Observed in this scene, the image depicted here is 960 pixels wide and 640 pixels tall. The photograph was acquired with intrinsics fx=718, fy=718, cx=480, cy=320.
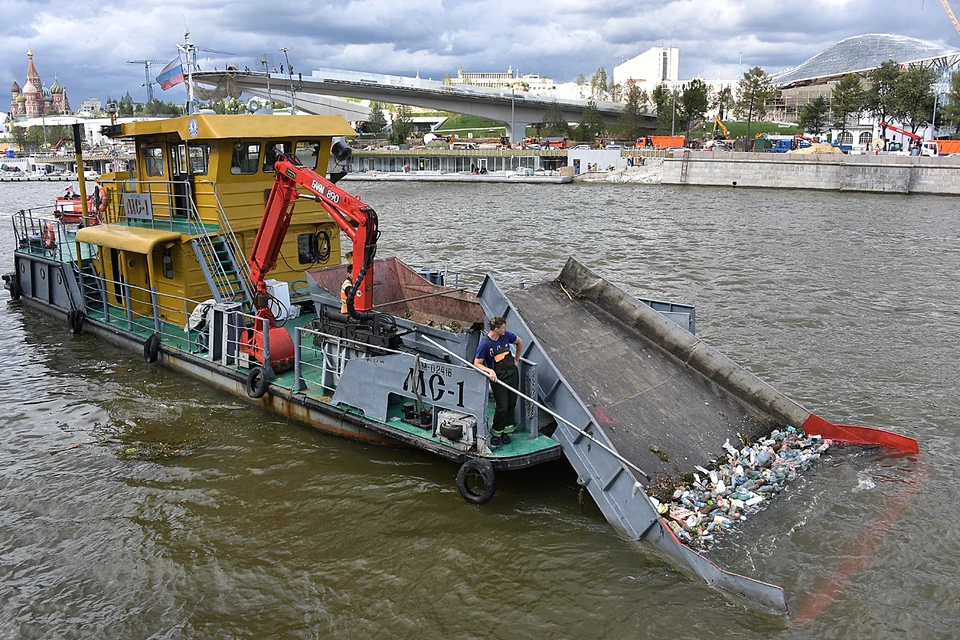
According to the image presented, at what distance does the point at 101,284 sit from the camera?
15.6 metres

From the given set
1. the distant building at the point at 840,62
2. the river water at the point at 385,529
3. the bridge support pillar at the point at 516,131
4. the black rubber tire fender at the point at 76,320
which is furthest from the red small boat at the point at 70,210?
the distant building at the point at 840,62

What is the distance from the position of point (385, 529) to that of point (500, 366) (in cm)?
240

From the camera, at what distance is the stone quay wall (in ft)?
163

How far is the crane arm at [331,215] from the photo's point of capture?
994 cm

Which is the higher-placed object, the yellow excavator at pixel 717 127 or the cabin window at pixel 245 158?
the yellow excavator at pixel 717 127

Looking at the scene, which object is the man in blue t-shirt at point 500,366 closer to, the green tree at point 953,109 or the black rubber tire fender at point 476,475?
the black rubber tire fender at point 476,475

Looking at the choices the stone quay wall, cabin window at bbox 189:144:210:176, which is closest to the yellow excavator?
the stone quay wall

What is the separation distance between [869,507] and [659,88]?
109 meters

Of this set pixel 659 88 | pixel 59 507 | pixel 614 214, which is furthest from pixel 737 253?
pixel 659 88

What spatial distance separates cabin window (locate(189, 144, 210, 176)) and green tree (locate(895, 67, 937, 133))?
260 feet

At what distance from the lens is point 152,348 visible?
43.5ft

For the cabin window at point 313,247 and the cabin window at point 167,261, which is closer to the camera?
the cabin window at point 167,261

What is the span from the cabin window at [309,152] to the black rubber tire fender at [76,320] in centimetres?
618

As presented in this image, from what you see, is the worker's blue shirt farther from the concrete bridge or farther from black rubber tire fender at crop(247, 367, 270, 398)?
the concrete bridge
